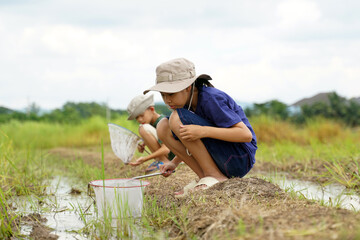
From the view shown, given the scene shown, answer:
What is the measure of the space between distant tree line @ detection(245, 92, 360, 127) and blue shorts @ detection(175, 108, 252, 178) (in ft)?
36.0

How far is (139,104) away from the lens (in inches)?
170

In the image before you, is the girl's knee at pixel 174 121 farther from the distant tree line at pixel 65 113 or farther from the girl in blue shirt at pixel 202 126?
the distant tree line at pixel 65 113

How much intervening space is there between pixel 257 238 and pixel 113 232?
1.04 metres

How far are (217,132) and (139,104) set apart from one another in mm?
1806

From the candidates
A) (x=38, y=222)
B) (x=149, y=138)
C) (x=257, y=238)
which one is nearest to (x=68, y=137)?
(x=149, y=138)

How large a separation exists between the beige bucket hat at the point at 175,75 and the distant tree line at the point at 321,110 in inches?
441

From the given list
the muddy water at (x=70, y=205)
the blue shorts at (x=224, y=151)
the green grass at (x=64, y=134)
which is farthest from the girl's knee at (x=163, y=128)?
the green grass at (x=64, y=134)

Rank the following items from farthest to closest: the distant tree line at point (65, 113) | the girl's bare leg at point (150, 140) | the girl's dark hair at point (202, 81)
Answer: the distant tree line at point (65, 113) → the girl's bare leg at point (150, 140) → the girl's dark hair at point (202, 81)

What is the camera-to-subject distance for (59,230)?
8.07ft

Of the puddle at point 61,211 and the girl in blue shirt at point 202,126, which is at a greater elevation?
the girl in blue shirt at point 202,126

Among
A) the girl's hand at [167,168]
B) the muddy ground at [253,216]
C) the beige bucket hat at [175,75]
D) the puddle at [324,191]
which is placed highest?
the beige bucket hat at [175,75]

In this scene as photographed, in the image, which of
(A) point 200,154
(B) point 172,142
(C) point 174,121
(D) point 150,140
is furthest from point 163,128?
(D) point 150,140

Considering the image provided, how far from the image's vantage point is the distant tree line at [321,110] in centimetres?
1448

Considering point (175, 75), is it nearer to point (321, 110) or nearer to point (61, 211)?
point (61, 211)
